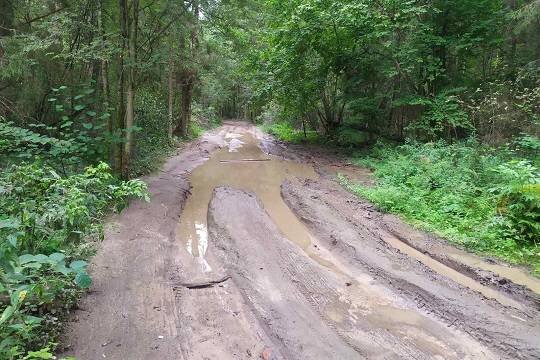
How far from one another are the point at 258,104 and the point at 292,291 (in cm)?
1688

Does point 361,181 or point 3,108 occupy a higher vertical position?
point 3,108

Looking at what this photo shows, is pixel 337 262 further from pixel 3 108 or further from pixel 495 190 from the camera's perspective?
pixel 3 108

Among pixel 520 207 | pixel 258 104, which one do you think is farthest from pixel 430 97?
pixel 258 104

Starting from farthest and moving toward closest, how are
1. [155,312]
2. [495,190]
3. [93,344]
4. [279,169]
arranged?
[279,169], [495,190], [155,312], [93,344]

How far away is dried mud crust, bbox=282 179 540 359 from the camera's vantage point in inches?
191

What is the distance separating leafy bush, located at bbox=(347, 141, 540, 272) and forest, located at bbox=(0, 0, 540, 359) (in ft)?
0.12

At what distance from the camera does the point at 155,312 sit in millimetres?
4980

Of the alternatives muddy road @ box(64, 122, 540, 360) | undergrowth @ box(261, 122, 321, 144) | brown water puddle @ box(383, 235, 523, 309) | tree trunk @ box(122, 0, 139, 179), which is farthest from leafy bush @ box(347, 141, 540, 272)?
undergrowth @ box(261, 122, 321, 144)

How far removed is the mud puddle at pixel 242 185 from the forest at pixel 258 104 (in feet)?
5.07

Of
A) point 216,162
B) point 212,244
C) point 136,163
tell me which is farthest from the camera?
point 216,162

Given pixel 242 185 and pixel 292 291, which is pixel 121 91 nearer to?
pixel 242 185

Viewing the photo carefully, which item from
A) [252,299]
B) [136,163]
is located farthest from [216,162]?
[252,299]

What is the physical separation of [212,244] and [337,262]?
2.46 m

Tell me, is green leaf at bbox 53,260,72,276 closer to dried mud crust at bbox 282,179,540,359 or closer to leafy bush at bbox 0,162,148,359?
leafy bush at bbox 0,162,148,359
